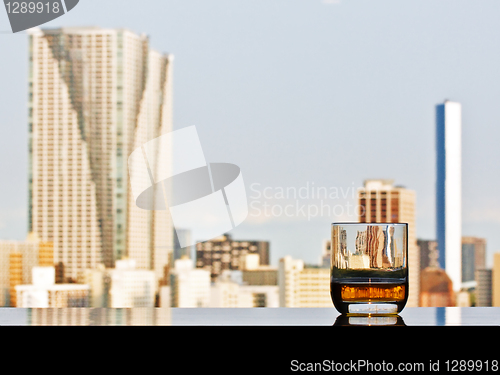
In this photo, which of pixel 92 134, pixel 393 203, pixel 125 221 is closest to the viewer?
pixel 393 203

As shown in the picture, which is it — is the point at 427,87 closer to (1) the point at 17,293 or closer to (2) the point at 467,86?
(2) the point at 467,86

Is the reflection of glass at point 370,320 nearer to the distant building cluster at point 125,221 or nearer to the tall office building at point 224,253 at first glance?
the distant building cluster at point 125,221

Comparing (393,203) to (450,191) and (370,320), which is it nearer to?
(450,191)

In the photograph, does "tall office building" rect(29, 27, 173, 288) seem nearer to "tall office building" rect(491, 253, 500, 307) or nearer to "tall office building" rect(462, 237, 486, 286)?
"tall office building" rect(462, 237, 486, 286)

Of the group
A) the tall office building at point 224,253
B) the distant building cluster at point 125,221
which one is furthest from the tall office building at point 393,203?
the tall office building at point 224,253

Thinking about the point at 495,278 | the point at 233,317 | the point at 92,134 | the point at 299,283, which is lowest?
the point at 299,283

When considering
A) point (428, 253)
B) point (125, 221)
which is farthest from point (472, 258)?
point (125, 221)

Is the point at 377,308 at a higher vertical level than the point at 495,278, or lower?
higher
